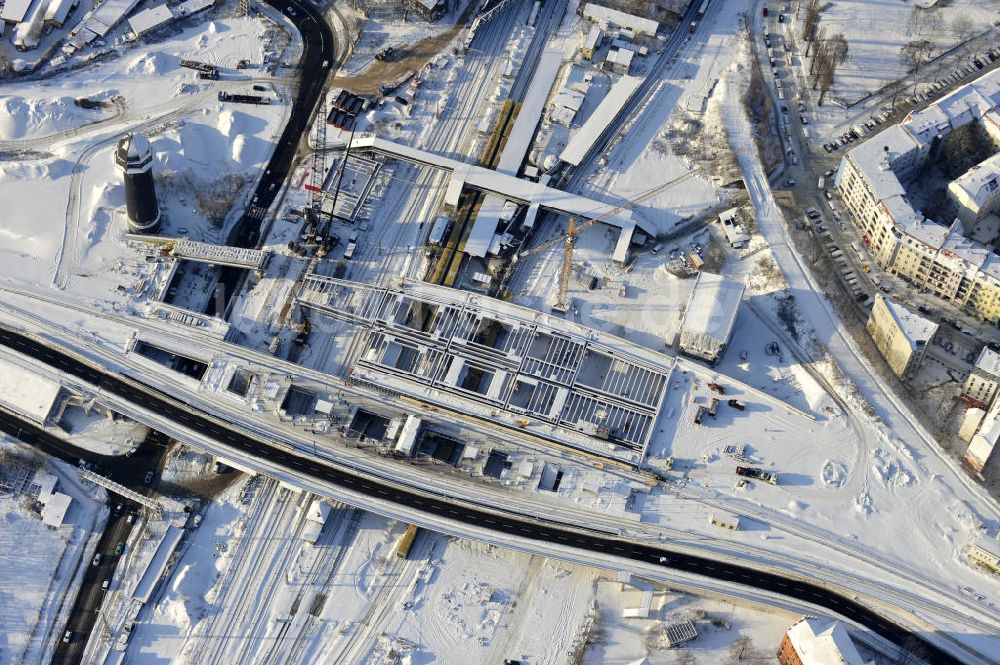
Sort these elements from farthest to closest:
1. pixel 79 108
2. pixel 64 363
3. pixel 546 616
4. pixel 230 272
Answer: pixel 79 108 < pixel 230 272 < pixel 64 363 < pixel 546 616

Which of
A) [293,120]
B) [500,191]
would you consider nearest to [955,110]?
[500,191]

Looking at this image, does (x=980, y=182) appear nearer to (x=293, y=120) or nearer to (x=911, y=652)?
(x=911, y=652)

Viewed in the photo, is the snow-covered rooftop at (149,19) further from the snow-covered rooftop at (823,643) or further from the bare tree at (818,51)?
the snow-covered rooftop at (823,643)

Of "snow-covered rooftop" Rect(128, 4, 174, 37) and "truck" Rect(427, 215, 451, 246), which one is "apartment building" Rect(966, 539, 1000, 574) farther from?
"snow-covered rooftop" Rect(128, 4, 174, 37)

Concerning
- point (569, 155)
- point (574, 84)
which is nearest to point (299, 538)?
point (569, 155)

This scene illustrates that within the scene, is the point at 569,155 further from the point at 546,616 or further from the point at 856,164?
the point at 546,616

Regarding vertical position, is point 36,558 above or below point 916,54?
below
